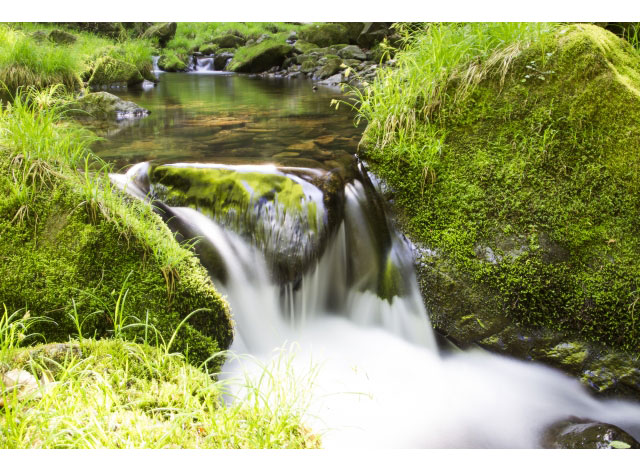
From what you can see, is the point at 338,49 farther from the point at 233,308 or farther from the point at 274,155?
Result: the point at 233,308

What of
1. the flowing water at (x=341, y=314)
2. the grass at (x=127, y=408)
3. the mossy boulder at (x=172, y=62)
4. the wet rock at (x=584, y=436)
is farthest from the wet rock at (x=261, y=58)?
the wet rock at (x=584, y=436)

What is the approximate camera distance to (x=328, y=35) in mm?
9711

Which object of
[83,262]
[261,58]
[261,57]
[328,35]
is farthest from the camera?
[261,58]

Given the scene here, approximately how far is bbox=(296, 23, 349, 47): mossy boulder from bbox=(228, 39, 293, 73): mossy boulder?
2.30ft

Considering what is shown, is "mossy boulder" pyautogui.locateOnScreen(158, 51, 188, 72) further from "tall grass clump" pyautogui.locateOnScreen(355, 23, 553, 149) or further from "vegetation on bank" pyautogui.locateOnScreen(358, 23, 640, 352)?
"vegetation on bank" pyautogui.locateOnScreen(358, 23, 640, 352)

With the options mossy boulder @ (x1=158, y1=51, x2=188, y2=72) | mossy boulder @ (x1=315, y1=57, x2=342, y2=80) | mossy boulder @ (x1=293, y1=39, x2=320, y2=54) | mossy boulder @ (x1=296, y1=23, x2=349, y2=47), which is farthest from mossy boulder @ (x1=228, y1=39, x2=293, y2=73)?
mossy boulder @ (x1=158, y1=51, x2=188, y2=72)

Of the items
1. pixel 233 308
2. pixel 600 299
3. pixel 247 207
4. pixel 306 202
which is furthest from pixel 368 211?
pixel 600 299

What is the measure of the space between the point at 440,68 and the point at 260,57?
26.4ft

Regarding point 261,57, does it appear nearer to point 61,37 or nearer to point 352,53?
point 352,53

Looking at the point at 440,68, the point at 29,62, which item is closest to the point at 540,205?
the point at 440,68

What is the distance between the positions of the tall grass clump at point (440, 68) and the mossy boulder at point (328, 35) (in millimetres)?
5663

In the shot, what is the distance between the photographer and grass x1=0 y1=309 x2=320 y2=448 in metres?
1.42

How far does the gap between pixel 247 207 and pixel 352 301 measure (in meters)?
1.02

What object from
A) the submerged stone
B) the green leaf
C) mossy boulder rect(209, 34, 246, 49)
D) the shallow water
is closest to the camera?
the green leaf
